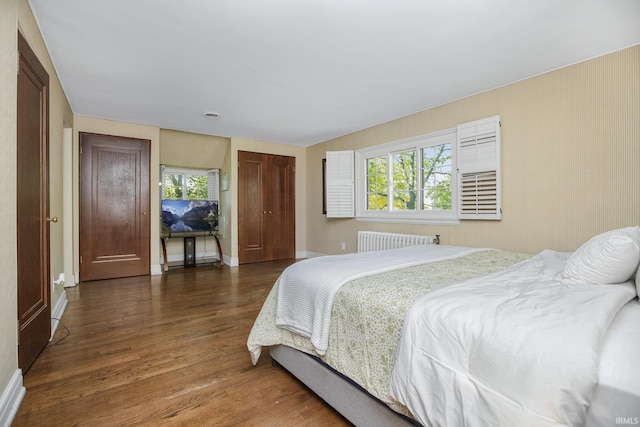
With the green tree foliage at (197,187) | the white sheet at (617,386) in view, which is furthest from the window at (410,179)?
the green tree foliage at (197,187)

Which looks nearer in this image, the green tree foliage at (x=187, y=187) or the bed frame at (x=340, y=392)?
the bed frame at (x=340, y=392)

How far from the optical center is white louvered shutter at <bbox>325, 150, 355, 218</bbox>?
5203 millimetres

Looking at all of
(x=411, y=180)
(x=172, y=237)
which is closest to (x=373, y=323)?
(x=411, y=180)

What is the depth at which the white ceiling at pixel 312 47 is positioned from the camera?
6.61ft

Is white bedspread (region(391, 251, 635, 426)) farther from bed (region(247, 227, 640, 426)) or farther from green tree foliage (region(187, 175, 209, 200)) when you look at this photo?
green tree foliage (region(187, 175, 209, 200))

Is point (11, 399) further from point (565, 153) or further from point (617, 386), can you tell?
point (565, 153)

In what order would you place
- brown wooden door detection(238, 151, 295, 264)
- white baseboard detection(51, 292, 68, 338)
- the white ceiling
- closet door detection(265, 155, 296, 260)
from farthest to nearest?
closet door detection(265, 155, 296, 260) < brown wooden door detection(238, 151, 295, 264) < white baseboard detection(51, 292, 68, 338) < the white ceiling

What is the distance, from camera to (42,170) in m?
2.20

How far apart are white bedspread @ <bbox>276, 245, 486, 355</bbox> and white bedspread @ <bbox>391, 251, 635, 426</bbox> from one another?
46 cm

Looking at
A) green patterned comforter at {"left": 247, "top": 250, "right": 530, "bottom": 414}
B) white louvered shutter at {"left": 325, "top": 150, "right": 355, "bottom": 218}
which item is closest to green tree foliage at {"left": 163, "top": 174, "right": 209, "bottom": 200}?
white louvered shutter at {"left": 325, "top": 150, "right": 355, "bottom": 218}

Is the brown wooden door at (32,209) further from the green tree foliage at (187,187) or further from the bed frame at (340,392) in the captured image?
the green tree foliage at (187,187)

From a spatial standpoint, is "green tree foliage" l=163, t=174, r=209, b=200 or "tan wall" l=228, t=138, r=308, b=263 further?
"green tree foliage" l=163, t=174, r=209, b=200

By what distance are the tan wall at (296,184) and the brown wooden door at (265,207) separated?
8 cm

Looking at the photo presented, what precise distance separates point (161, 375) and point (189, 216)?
420cm
